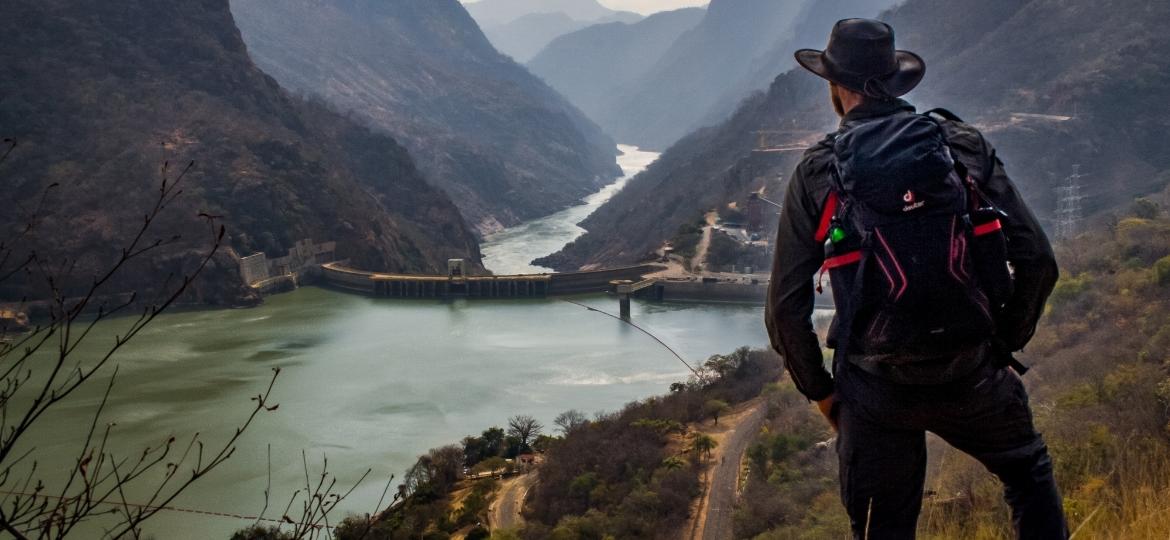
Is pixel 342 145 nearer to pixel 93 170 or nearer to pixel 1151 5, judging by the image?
pixel 93 170

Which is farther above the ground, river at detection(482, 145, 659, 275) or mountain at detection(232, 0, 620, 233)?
mountain at detection(232, 0, 620, 233)

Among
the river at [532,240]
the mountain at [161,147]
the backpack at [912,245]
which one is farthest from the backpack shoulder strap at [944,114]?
the river at [532,240]

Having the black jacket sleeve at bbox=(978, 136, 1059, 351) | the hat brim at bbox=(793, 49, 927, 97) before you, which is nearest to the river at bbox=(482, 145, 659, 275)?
the hat brim at bbox=(793, 49, 927, 97)

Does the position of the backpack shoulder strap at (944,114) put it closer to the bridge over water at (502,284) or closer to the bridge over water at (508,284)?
the bridge over water at (508,284)

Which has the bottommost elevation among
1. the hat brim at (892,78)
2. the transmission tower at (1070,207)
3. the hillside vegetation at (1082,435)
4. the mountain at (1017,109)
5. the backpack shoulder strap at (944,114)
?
the hillside vegetation at (1082,435)

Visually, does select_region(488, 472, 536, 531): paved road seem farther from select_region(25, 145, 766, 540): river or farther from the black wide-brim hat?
the black wide-brim hat

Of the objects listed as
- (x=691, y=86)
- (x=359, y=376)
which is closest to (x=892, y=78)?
(x=359, y=376)

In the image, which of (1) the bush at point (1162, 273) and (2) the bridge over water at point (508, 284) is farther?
(2) the bridge over water at point (508, 284)

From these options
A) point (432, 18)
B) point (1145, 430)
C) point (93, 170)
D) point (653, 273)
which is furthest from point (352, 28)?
point (1145, 430)
